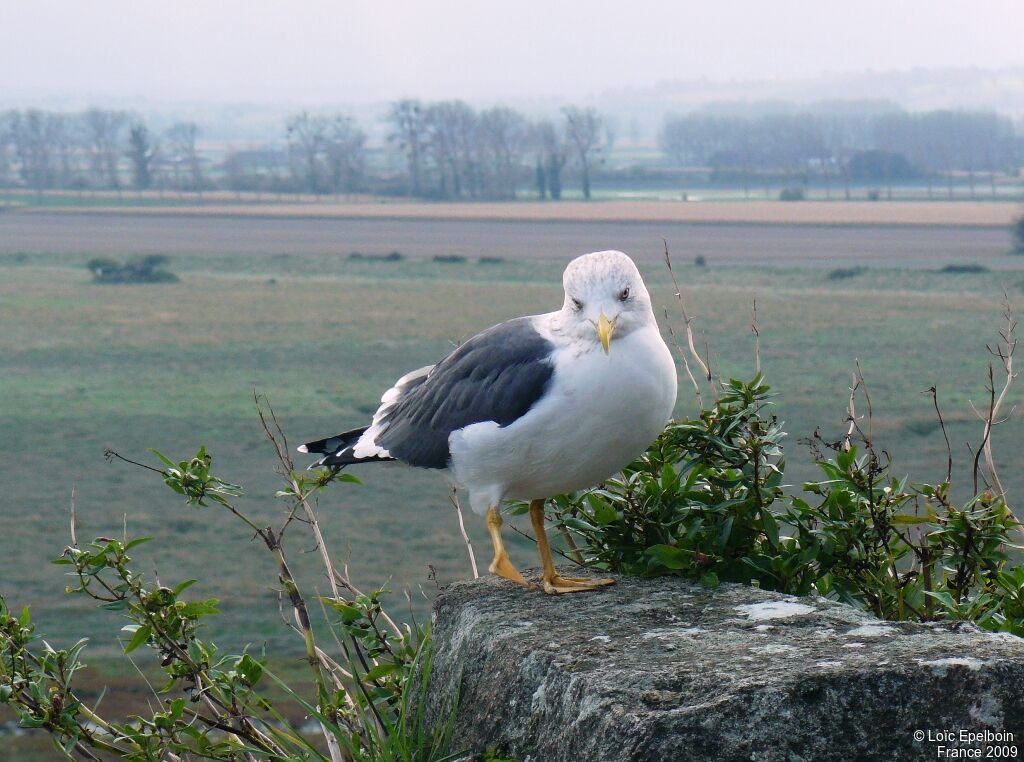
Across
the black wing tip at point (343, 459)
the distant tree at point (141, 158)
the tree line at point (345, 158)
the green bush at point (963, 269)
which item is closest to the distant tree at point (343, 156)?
the tree line at point (345, 158)

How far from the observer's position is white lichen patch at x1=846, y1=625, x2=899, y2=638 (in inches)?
Answer: 159

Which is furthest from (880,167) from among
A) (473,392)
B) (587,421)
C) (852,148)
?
(587,421)

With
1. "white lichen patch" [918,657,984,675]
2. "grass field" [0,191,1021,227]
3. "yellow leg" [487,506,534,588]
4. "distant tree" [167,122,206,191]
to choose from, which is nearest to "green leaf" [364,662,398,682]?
"yellow leg" [487,506,534,588]

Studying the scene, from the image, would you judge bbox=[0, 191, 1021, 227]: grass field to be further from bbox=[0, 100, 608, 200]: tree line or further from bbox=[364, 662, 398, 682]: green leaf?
bbox=[364, 662, 398, 682]: green leaf

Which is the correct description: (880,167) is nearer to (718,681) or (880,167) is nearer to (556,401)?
(556,401)

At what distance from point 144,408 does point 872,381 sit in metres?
21.0

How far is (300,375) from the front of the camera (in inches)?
1647

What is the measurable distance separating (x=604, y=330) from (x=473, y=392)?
645 millimetres

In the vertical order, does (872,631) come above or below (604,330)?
below

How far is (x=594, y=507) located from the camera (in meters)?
5.12

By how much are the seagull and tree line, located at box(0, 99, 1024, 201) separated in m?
108

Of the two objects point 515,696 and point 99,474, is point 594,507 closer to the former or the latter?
point 515,696

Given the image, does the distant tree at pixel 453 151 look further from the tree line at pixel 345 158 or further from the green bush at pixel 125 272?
the green bush at pixel 125 272

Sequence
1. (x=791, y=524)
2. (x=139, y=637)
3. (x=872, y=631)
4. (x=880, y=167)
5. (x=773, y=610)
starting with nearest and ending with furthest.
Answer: (x=872, y=631) → (x=773, y=610) → (x=139, y=637) → (x=791, y=524) → (x=880, y=167)
